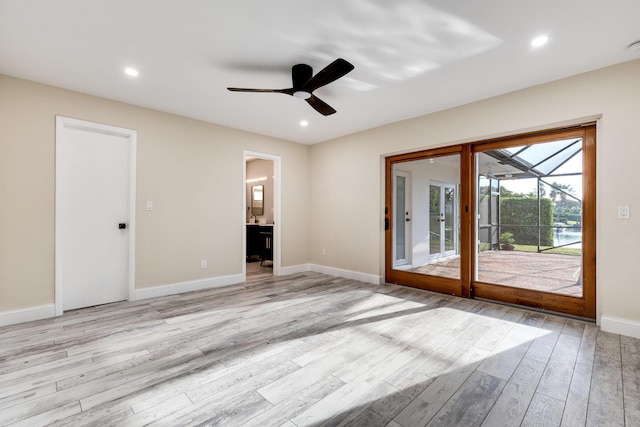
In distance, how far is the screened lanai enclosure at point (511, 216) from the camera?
3309 mm

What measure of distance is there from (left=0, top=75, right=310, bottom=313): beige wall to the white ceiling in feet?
1.22

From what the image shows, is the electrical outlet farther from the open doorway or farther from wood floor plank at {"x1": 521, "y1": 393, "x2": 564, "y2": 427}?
the open doorway

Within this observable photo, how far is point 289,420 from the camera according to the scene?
1.62 meters

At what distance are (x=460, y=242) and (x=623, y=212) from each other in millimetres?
1632

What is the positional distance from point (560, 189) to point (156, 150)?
5.17 meters

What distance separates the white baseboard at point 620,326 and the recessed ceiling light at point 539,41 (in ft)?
8.74

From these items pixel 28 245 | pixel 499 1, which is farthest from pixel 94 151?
pixel 499 1

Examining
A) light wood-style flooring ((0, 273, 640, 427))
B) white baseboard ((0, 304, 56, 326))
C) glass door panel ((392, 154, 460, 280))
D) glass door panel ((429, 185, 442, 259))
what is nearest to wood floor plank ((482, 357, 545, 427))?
light wood-style flooring ((0, 273, 640, 427))

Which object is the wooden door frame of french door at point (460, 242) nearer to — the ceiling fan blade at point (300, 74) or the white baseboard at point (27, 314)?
the ceiling fan blade at point (300, 74)

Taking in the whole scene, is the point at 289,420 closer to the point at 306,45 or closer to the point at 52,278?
the point at 306,45

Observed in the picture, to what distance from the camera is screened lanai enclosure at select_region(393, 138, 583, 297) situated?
3309 millimetres

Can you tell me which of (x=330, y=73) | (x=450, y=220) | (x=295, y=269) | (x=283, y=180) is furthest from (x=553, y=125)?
(x=295, y=269)

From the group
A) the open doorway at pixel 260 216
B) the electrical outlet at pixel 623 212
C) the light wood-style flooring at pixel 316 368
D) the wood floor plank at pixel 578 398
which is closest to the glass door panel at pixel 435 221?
the light wood-style flooring at pixel 316 368

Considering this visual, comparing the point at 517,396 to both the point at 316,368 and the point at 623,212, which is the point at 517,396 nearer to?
the point at 316,368
